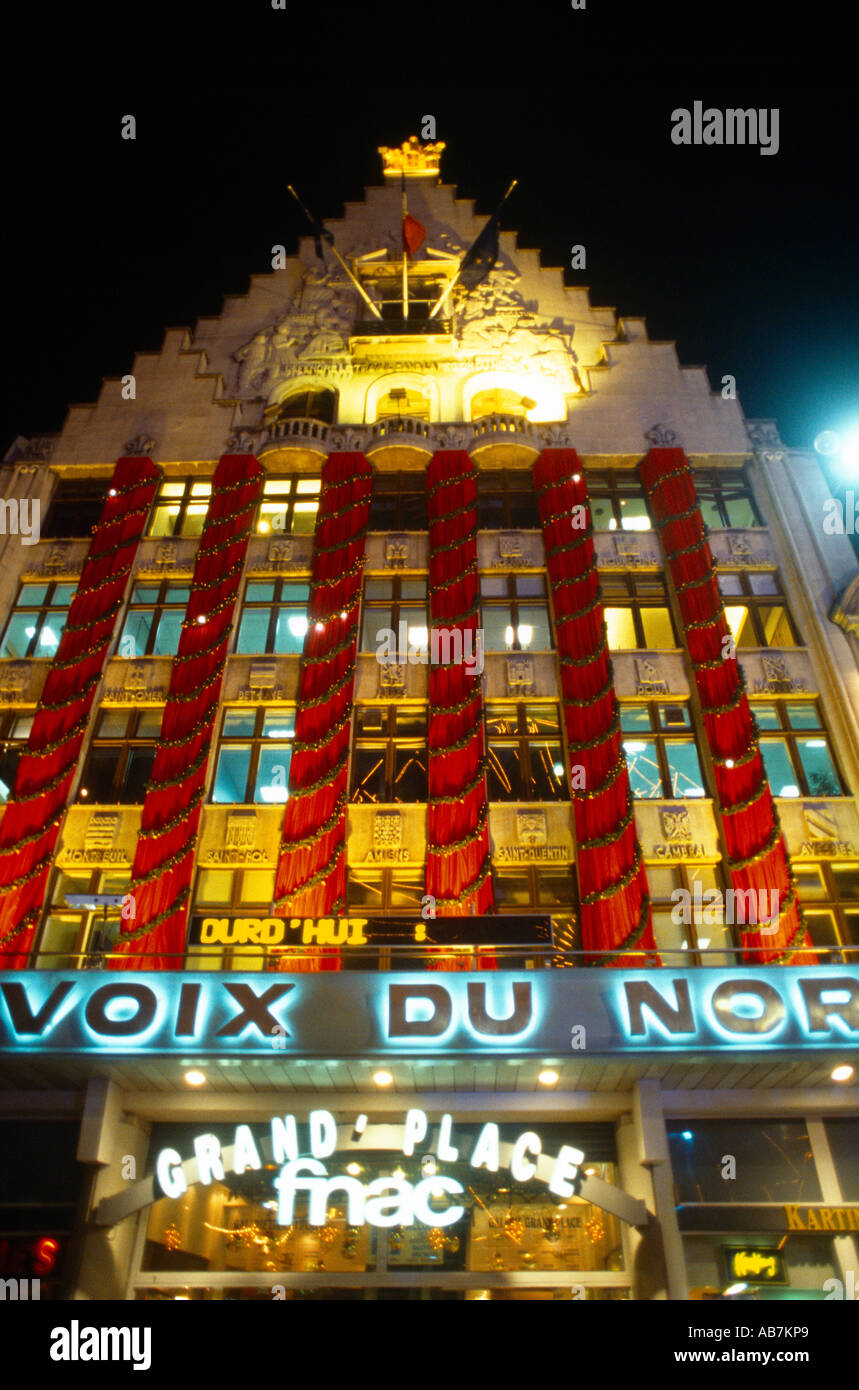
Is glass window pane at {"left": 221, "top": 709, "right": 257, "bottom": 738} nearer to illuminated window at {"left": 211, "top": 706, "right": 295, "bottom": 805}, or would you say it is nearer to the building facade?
illuminated window at {"left": 211, "top": 706, "right": 295, "bottom": 805}

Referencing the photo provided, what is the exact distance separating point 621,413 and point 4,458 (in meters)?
21.5

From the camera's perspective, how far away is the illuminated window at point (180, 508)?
101 feet

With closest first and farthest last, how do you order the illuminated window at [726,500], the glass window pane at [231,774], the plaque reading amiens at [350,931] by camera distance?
the plaque reading amiens at [350,931] → the glass window pane at [231,774] → the illuminated window at [726,500]

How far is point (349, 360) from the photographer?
1363 inches

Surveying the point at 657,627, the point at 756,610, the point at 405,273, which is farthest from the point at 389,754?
the point at 405,273

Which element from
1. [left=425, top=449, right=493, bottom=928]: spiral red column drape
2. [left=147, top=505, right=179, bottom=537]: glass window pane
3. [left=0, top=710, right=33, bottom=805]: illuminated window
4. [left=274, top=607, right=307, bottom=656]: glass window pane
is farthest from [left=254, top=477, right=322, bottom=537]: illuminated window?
[left=0, top=710, right=33, bottom=805]: illuminated window

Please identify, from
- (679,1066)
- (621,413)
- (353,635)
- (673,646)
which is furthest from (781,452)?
(679,1066)

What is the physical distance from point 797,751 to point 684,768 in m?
3.03

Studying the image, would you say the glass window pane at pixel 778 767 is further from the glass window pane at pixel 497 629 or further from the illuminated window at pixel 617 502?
the illuminated window at pixel 617 502

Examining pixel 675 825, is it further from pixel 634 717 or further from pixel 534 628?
pixel 534 628

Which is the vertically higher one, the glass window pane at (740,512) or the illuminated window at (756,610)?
the glass window pane at (740,512)

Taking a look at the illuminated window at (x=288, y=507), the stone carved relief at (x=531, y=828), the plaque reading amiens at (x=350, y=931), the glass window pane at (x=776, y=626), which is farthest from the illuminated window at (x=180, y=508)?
the glass window pane at (x=776, y=626)

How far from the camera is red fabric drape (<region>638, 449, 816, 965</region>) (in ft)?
69.9

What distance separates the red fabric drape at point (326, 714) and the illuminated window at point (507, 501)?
3870 millimetres
